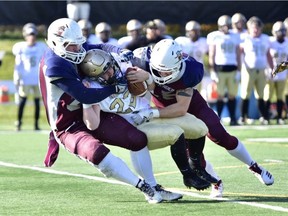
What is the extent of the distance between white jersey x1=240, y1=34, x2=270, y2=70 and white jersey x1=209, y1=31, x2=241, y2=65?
0.67 ft

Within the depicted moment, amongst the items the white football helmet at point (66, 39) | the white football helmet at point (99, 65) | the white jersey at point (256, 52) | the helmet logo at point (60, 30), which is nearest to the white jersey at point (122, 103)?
the white football helmet at point (99, 65)

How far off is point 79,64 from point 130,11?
19.4 meters

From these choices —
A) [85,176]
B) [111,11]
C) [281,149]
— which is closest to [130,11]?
[111,11]

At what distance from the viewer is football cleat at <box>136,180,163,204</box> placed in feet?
22.9

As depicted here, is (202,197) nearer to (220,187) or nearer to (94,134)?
(220,187)

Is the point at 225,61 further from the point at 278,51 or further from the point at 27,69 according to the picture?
the point at 27,69

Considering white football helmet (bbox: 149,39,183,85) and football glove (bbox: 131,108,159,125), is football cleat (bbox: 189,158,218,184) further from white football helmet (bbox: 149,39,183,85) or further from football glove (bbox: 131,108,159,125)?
white football helmet (bbox: 149,39,183,85)

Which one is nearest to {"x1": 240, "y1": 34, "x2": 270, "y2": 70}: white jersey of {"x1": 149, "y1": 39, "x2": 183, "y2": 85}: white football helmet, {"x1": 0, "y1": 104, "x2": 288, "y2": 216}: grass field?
{"x1": 0, "y1": 104, "x2": 288, "y2": 216}: grass field

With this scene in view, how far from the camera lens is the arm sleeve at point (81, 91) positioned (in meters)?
6.93

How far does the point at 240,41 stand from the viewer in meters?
16.1

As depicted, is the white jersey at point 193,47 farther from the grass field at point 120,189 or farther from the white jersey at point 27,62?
the grass field at point 120,189

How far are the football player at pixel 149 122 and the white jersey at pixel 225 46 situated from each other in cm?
849

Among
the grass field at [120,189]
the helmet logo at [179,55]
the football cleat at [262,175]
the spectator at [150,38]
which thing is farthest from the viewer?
the spectator at [150,38]

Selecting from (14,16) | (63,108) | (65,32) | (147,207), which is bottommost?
(14,16)
